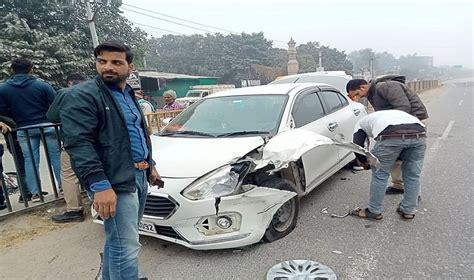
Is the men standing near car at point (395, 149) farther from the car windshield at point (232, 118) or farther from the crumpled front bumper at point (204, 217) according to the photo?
the crumpled front bumper at point (204, 217)

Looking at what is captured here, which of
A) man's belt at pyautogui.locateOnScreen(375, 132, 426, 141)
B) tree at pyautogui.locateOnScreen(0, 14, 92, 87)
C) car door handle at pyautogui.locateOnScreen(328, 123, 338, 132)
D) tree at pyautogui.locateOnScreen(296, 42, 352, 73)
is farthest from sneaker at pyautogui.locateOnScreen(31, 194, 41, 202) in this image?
tree at pyautogui.locateOnScreen(296, 42, 352, 73)

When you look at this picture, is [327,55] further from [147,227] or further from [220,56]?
[147,227]

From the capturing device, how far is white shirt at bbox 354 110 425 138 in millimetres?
3305

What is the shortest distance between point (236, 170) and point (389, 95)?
199 centimetres

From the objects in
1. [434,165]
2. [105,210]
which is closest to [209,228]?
[105,210]

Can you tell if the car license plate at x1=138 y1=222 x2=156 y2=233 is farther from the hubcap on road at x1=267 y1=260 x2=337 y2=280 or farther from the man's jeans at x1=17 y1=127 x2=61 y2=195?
the man's jeans at x1=17 y1=127 x2=61 y2=195

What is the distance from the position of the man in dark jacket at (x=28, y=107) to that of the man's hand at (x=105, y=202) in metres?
2.78

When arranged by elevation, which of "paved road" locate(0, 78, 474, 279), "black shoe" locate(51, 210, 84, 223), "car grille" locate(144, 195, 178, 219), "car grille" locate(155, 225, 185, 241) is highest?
"car grille" locate(144, 195, 178, 219)

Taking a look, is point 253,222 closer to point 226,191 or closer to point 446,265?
point 226,191

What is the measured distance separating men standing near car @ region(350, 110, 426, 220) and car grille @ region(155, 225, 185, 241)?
2019mm

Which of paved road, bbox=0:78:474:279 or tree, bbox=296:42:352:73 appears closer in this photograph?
paved road, bbox=0:78:474:279

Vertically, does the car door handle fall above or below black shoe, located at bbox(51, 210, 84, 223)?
above

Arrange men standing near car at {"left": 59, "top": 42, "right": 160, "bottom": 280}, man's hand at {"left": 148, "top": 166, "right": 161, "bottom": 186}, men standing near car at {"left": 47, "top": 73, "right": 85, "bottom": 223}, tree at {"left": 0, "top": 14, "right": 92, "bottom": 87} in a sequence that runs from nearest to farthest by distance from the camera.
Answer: men standing near car at {"left": 59, "top": 42, "right": 160, "bottom": 280}, man's hand at {"left": 148, "top": 166, "right": 161, "bottom": 186}, men standing near car at {"left": 47, "top": 73, "right": 85, "bottom": 223}, tree at {"left": 0, "top": 14, "right": 92, "bottom": 87}

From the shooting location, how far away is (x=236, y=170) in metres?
2.79
